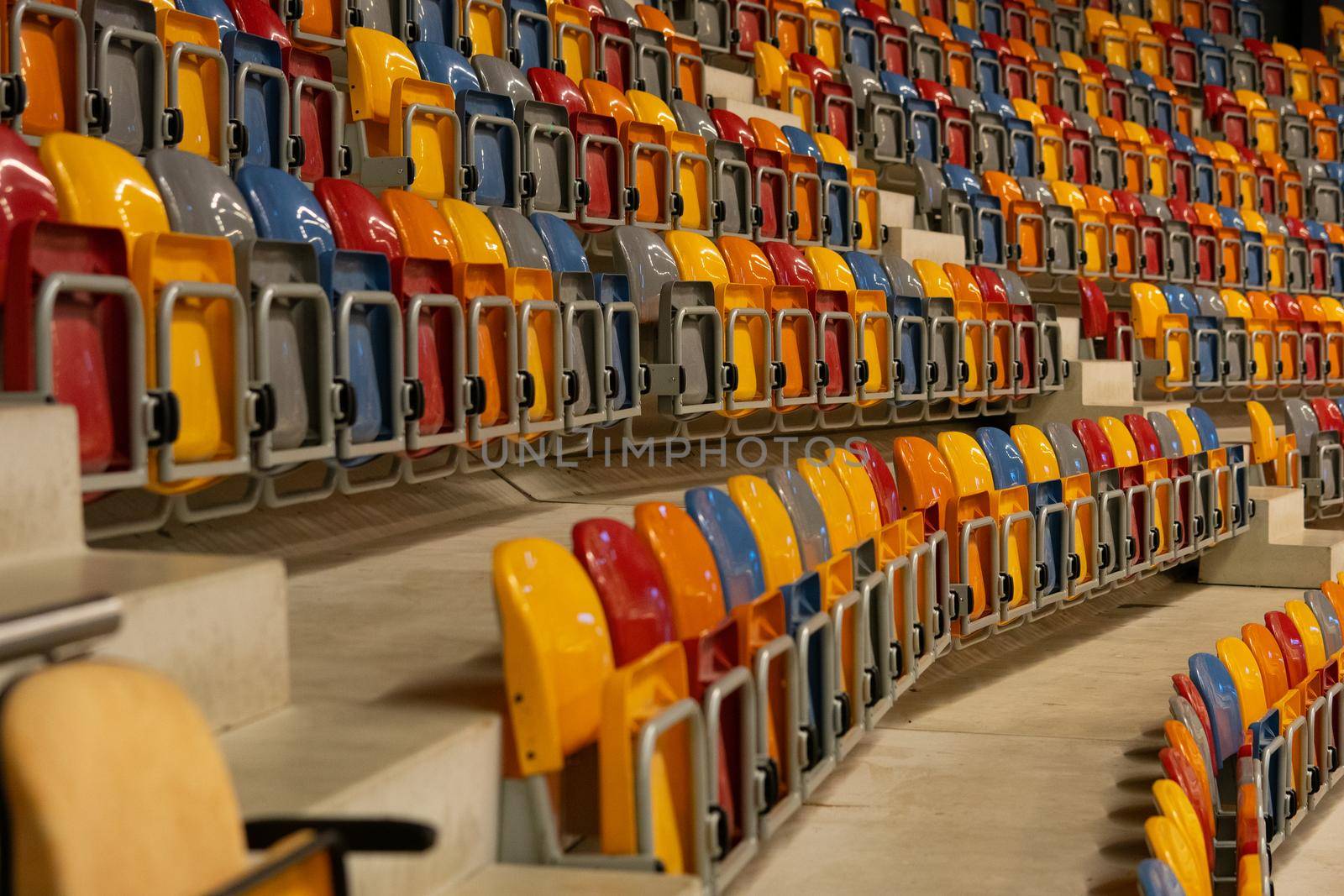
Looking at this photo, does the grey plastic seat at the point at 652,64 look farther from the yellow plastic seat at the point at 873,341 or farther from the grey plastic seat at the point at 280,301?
the grey plastic seat at the point at 280,301

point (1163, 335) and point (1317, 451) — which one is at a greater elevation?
point (1163, 335)

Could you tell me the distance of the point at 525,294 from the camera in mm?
1606

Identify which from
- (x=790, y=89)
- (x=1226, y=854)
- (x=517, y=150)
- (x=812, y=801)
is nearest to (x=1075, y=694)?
(x=1226, y=854)

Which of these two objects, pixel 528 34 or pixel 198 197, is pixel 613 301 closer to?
pixel 198 197

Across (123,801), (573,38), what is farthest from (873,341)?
(123,801)

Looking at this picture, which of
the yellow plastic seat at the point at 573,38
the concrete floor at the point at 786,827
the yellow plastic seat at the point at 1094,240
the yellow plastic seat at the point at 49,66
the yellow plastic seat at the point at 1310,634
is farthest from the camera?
the yellow plastic seat at the point at 1094,240

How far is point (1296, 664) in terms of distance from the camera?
2078 mm

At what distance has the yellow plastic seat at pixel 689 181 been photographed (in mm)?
2328

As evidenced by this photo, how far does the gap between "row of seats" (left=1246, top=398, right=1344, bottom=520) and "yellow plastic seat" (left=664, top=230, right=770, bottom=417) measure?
4.84ft

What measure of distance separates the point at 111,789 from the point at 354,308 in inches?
34.0

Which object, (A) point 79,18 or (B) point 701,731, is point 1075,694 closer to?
(B) point 701,731

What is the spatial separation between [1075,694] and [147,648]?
1.45m

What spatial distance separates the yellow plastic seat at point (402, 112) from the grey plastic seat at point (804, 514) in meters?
0.70

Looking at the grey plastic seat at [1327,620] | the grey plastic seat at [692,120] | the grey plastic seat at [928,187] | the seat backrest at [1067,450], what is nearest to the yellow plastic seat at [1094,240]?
the grey plastic seat at [928,187]
